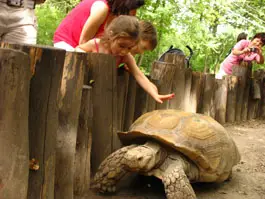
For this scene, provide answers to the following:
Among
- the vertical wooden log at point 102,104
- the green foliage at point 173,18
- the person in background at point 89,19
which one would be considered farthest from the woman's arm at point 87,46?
the green foliage at point 173,18

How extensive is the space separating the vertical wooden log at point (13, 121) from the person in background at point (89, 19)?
73.7 inches

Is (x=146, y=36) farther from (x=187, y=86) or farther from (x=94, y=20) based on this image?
(x=187, y=86)

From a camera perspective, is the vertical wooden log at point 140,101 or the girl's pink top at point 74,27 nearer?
the girl's pink top at point 74,27

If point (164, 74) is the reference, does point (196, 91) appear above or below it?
below

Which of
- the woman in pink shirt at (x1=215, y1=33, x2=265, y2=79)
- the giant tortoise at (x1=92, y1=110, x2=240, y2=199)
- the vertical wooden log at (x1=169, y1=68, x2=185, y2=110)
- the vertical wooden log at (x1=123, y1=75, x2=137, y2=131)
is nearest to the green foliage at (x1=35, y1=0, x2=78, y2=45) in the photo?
the woman in pink shirt at (x1=215, y1=33, x2=265, y2=79)

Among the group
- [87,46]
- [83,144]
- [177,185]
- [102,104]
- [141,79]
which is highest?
[87,46]

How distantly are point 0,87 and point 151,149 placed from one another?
5.41ft

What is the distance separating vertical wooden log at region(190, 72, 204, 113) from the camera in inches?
221

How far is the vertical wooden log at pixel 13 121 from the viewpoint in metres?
1.85

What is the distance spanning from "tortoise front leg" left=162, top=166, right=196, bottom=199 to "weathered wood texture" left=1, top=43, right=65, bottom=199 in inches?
43.9

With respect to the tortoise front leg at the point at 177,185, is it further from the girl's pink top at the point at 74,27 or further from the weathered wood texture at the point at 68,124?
the girl's pink top at the point at 74,27

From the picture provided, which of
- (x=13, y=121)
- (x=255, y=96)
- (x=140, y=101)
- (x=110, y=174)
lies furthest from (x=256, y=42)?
(x=13, y=121)

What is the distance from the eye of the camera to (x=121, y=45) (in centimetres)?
347

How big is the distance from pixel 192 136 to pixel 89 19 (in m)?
1.54
